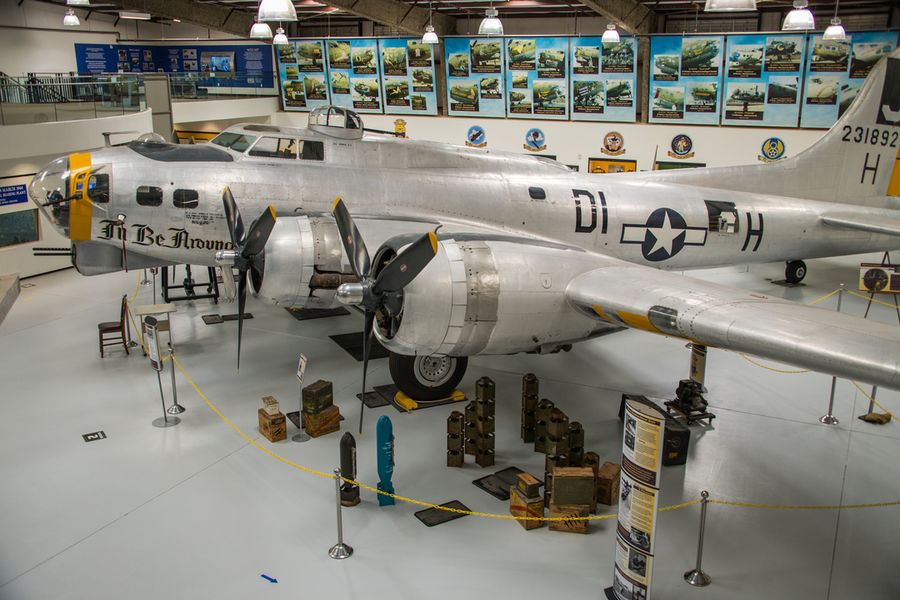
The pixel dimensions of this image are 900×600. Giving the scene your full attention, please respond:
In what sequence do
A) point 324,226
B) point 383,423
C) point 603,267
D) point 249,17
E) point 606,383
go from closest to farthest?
point 383,423 < point 603,267 < point 324,226 < point 606,383 < point 249,17

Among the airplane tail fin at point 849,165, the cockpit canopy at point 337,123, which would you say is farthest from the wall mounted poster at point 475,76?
the cockpit canopy at point 337,123

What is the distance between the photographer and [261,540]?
7543mm

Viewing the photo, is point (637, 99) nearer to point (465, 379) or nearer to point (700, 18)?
point (700, 18)

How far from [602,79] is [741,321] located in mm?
17135

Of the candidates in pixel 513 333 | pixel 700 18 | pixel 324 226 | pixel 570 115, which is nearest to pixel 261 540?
pixel 513 333

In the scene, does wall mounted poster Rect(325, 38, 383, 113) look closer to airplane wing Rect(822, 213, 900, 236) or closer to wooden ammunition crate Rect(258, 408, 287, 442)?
airplane wing Rect(822, 213, 900, 236)

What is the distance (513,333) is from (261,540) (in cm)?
386

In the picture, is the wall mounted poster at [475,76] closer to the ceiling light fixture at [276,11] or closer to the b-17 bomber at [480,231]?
the b-17 bomber at [480,231]

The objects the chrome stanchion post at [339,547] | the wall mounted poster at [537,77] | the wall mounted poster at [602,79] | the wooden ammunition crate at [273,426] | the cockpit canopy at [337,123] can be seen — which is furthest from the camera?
the wall mounted poster at [537,77]

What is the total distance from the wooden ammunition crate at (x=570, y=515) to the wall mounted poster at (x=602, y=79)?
57.4 ft

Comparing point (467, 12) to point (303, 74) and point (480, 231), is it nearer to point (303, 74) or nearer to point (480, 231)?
point (303, 74)

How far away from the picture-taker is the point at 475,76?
24.8 meters

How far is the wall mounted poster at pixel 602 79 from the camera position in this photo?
72.6 feet

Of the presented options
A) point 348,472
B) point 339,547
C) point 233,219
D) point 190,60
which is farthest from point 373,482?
point 190,60
